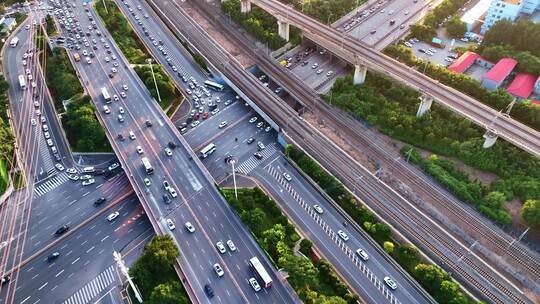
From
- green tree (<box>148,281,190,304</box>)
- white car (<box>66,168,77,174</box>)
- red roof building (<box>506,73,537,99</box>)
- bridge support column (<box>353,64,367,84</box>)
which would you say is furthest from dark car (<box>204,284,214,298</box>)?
red roof building (<box>506,73,537,99</box>)

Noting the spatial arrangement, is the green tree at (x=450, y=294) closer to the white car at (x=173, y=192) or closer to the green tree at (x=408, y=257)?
the green tree at (x=408, y=257)

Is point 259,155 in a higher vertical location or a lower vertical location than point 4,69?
lower

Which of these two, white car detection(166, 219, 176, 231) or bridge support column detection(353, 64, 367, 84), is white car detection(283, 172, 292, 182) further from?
bridge support column detection(353, 64, 367, 84)

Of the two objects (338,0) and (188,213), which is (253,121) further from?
(338,0)

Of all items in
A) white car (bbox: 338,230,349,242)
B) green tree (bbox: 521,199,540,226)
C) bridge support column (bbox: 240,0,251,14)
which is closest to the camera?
white car (bbox: 338,230,349,242)

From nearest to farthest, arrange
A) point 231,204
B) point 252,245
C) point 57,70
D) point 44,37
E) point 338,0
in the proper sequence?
1. point 252,245
2. point 231,204
3. point 57,70
4. point 44,37
5. point 338,0

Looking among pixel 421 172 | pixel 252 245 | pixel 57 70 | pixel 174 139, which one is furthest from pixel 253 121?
pixel 57 70
